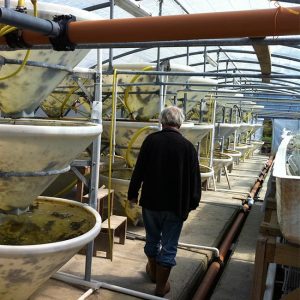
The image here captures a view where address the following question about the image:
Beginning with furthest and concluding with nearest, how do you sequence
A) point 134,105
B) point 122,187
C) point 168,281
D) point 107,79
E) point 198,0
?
point 198,0 → point 107,79 → point 134,105 → point 122,187 → point 168,281

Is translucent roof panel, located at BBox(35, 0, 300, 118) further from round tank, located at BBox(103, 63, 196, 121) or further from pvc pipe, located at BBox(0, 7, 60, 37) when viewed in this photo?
pvc pipe, located at BBox(0, 7, 60, 37)

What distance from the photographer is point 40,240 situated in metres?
2.84

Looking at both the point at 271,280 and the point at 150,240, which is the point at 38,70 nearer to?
Answer: the point at 150,240

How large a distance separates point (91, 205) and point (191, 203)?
80cm

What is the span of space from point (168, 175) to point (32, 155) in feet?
4.09

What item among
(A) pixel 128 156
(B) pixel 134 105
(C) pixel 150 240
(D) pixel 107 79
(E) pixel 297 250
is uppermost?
(D) pixel 107 79

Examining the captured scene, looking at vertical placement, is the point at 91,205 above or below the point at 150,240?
above

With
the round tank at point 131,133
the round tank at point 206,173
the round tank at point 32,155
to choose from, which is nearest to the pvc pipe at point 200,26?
the round tank at point 32,155

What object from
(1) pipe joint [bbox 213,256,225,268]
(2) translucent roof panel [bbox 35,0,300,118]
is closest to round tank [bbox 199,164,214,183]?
(2) translucent roof panel [bbox 35,0,300,118]

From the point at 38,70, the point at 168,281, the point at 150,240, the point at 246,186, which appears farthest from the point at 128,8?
the point at 246,186

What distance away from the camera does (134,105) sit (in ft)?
17.1

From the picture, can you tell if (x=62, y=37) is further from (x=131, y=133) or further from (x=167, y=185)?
(x=131, y=133)

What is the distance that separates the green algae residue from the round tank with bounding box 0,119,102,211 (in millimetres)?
525

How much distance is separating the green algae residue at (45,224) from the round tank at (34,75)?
0.78 meters
